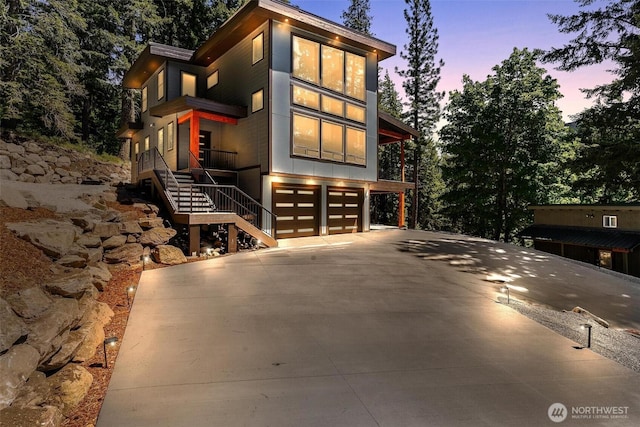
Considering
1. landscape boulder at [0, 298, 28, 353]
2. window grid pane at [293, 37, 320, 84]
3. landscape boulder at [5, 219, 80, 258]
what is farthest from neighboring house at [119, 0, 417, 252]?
landscape boulder at [0, 298, 28, 353]

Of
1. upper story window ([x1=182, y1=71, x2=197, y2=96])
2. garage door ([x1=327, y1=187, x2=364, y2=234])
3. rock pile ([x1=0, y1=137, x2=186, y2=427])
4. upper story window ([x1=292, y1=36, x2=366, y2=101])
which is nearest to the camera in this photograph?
rock pile ([x1=0, y1=137, x2=186, y2=427])

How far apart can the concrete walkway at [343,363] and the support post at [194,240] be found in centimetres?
295

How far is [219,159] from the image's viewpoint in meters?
17.0

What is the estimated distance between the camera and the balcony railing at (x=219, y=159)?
16328mm

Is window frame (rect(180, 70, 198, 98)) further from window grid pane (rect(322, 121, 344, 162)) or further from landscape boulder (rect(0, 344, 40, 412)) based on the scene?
landscape boulder (rect(0, 344, 40, 412))

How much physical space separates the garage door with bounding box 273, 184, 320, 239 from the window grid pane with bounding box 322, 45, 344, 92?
5.39 m

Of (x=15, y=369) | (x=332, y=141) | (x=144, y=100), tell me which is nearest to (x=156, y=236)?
(x=15, y=369)

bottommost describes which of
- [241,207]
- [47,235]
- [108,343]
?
[108,343]

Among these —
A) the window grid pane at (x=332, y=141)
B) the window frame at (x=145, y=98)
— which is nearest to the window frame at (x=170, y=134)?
the window frame at (x=145, y=98)

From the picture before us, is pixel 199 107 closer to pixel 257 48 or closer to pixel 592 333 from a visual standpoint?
pixel 257 48

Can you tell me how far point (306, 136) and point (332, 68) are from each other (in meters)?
4.05

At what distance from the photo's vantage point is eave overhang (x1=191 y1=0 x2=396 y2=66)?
13445mm

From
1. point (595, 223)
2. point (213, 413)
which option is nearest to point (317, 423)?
point (213, 413)

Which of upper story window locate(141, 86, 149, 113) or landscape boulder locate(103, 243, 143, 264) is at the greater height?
upper story window locate(141, 86, 149, 113)
